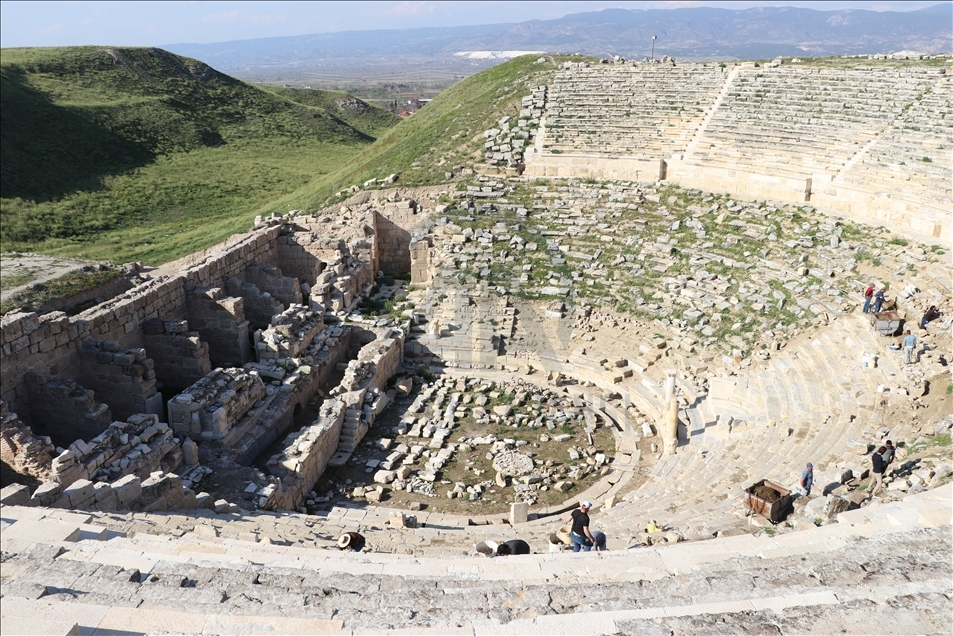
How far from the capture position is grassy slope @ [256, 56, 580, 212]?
27.3m

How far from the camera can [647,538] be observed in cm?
1027

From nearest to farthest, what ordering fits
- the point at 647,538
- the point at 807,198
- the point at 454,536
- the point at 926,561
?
the point at 926,561
the point at 647,538
the point at 454,536
the point at 807,198

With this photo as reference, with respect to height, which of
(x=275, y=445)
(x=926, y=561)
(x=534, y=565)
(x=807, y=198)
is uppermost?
(x=807, y=198)

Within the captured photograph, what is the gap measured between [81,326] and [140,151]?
1313 inches

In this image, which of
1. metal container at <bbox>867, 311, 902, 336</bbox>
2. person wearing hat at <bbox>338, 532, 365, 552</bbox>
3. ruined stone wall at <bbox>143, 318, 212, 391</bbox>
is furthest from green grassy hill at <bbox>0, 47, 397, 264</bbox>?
metal container at <bbox>867, 311, 902, 336</bbox>

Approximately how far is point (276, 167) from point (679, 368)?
3576 centimetres

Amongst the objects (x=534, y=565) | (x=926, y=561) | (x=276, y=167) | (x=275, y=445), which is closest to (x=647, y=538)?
(x=534, y=565)

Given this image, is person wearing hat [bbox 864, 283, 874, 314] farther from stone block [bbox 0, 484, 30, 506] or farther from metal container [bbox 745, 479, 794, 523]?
stone block [bbox 0, 484, 30, 506]

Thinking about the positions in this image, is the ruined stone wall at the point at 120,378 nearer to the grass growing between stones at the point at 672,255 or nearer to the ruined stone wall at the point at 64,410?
the ruined stone wall at the point at 64,410

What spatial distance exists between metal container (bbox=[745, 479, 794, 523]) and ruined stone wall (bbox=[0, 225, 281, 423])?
45.0 feet

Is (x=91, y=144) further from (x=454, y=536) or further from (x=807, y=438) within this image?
(x=807, y=438)

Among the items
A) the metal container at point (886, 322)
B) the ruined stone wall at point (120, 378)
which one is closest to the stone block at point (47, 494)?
the ruined stone wall at point (120, 378)

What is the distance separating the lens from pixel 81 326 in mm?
14406

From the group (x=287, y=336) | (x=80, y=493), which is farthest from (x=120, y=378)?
(x=80, y=493)
